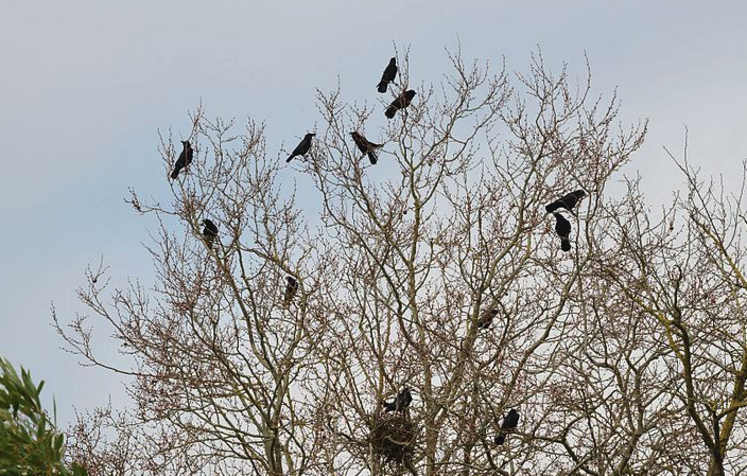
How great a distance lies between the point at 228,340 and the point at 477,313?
11.8 feet

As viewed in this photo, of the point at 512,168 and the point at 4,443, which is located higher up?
the point at 512,168

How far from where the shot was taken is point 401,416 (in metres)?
10.3

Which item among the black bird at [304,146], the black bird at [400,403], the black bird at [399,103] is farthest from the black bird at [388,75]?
the black bird at [400,403]

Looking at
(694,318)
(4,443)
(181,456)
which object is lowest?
(4,443)

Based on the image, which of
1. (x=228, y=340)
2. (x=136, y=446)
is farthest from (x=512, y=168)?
(x=136, y=446)

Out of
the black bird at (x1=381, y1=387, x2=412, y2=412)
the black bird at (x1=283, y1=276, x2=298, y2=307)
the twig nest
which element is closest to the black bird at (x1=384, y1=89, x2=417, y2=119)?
the black bird at (x1=283, y1=276, x2=298, y2=307)

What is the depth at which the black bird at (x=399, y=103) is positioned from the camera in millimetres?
14211

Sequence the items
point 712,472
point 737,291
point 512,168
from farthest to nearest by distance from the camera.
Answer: point 512,168 → point 737,291 → point 712,472

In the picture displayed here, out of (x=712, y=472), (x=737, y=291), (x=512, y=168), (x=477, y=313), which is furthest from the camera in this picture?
(x=512, y=168)

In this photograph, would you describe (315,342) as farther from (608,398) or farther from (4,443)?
(4,443)

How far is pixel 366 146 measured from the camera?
13.9m

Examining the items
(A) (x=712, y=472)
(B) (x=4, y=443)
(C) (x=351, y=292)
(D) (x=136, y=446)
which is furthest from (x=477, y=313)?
(B) (x=4, y=443)

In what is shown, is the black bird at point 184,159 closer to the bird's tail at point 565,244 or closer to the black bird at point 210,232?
the black bird at point 210,232

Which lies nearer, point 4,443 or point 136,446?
point 4,443
